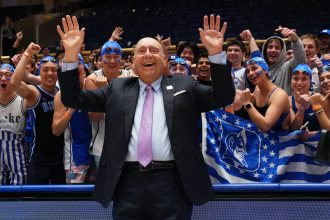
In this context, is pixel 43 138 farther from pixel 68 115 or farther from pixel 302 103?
pixel 302 103

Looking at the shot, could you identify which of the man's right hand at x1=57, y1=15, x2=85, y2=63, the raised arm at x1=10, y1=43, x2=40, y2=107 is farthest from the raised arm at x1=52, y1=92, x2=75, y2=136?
the man's right hand at x1=57, y1=15, x2=85, y2=63

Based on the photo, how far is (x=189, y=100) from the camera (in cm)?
257

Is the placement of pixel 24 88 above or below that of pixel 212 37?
below

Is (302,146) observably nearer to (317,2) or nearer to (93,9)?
(317,2)

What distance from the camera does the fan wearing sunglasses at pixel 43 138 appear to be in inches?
164

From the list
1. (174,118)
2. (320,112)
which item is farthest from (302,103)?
(174,118)

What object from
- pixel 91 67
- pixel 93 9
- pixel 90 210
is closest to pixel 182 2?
pixel 93 9

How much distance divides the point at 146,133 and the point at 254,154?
54.2 inches

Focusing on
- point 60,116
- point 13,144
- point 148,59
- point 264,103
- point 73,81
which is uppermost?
point 148,59

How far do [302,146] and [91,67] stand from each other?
3.56 metres

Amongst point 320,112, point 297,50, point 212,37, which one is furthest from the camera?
point 297,50

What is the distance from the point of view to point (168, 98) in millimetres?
2568

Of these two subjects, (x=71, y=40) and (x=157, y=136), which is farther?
(x=71, y=40)

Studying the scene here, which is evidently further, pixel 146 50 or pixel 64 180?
pixel 64 180
